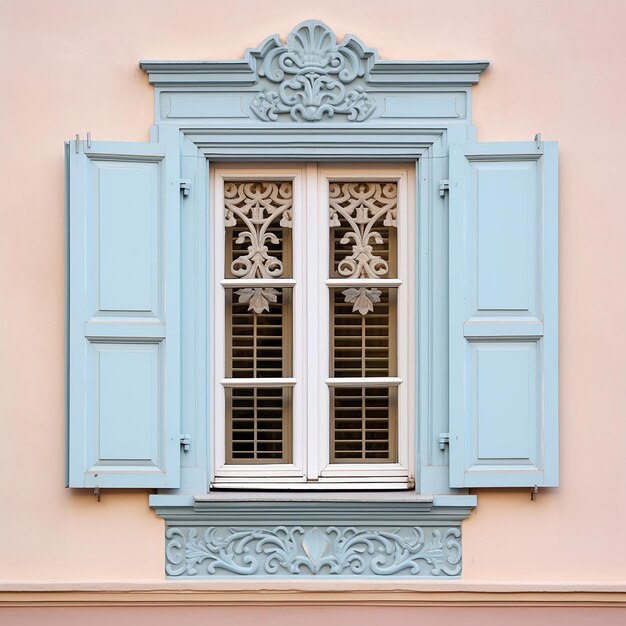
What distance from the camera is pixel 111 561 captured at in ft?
16.8

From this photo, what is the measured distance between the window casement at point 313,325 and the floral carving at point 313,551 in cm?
25

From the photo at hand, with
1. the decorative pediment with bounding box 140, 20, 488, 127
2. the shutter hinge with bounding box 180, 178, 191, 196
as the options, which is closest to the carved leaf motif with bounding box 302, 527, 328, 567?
the shutter hinge with bounding box 180, 178, 191, 196

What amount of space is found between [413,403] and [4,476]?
2.03 metres

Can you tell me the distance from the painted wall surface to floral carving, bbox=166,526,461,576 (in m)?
0.11

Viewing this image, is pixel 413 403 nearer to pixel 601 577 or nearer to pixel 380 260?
pixel 380 260

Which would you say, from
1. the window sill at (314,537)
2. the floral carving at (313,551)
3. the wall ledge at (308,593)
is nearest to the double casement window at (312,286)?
the window sill at (314,537)

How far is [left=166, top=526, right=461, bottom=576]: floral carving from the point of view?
510cm

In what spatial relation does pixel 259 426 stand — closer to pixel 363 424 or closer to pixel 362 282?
pixel 363 424

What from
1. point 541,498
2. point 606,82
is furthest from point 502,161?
point 541,498

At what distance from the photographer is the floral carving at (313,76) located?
511 cm

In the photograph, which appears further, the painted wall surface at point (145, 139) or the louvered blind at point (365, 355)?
the louvered blind at point (365, 355)

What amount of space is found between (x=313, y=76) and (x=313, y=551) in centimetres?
230

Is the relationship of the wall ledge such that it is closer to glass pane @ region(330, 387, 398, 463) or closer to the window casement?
the window casement

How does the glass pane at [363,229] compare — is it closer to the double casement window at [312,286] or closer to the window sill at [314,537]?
the double casement window at [312,286]
